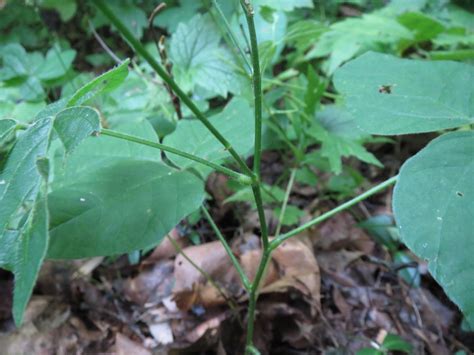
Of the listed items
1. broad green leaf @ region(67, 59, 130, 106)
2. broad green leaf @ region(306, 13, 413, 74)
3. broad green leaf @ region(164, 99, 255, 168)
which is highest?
broad green leaf @ region(67, 59, 130, 106)

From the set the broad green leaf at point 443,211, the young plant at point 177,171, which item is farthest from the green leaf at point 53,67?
the broad green leaf at point 443,211

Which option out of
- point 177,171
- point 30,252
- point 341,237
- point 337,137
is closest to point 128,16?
point 337,137

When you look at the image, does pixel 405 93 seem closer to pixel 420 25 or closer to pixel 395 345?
pixel 395 345

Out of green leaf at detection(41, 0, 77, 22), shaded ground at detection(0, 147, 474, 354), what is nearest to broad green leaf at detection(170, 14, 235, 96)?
shaded ground at detection(0, 147, 474, 354)

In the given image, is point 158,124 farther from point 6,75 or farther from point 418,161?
point 418,161

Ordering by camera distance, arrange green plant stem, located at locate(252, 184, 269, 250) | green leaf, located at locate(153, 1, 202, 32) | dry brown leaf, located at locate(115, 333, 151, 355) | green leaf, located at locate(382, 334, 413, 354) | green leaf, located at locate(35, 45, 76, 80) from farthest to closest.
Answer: green leaf, located at locate(153, 1, 202, 32), green leaf, located at locate(35, 45, 76, 80), dry brown leaf, located at locate(115, 333, 151, 355), green leaf, located at locate(382, 334, 413, 354), green plant stem, located at locate(252, 184, 269, 250)

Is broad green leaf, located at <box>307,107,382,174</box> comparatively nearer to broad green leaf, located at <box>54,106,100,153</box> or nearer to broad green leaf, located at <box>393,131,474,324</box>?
broad green leaf, located at <box>393,131,474,324</box>
